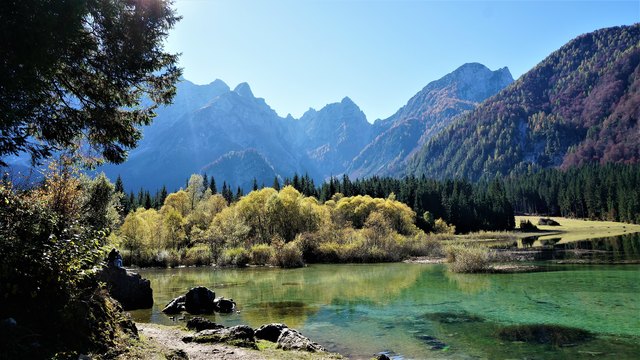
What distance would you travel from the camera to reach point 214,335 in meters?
19.7

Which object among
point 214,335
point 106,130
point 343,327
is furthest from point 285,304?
point 106,130

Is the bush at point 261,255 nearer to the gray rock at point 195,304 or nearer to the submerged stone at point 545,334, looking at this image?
the gray rock at point 195,304

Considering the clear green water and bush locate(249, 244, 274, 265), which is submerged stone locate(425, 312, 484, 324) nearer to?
the clear green water

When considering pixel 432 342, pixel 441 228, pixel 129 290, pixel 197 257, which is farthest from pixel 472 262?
pixel 441 228

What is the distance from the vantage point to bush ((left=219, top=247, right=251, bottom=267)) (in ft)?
240

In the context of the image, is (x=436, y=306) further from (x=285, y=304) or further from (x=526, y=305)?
(x=285, y=304)

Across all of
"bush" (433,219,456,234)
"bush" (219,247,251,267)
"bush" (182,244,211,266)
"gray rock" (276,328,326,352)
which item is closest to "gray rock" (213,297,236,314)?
"gray rock" (276,328,326,352)

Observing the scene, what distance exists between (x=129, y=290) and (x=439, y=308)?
74.0ft

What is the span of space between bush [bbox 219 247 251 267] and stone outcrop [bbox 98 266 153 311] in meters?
39.4

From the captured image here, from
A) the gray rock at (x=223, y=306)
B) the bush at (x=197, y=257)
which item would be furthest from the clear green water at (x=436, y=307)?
the bush at (x=197, y=257)

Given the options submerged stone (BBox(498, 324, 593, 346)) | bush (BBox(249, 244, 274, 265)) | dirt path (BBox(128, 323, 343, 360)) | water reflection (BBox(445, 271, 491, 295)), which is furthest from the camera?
bush (BBox(249, 244, 274, 265))

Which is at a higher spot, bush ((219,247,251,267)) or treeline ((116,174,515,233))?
treeline ((116,174,515,233))

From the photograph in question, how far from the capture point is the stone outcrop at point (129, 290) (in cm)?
3070

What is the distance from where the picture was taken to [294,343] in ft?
62.9
